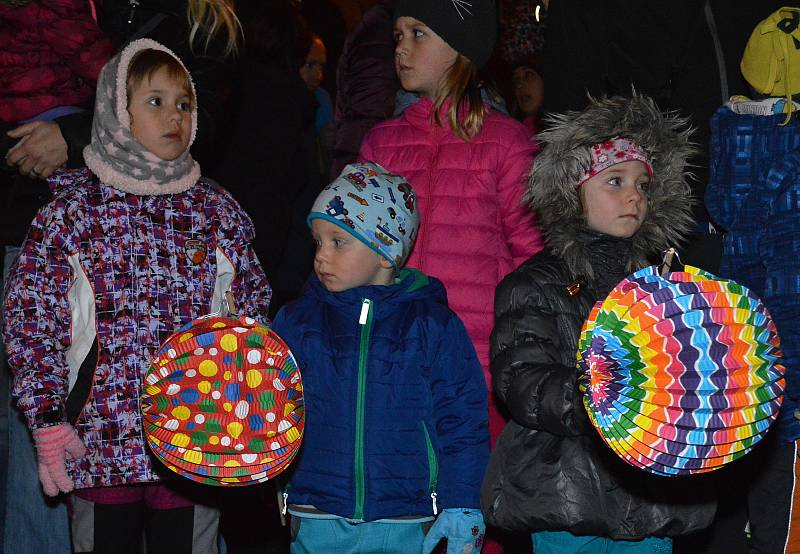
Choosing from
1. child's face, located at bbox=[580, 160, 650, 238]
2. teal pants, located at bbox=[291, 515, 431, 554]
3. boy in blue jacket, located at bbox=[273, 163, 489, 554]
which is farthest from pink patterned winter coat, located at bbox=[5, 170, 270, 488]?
child's face, located at bbox=[580, 160, 650, 238]

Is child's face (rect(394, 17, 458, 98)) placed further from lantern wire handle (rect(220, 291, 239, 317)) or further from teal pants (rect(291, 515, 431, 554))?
teal pants (rect(291, 515, 431, 554))

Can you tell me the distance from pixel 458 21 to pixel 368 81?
2.14ft

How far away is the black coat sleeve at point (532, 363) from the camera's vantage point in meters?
2.80

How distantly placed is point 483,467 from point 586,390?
2.33 ft

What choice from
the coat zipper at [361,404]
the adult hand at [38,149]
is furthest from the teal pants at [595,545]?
the adult hand at [38,149]

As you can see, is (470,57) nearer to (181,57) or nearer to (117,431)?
(181,57)

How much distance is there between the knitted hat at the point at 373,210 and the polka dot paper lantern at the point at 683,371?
38.1 inches

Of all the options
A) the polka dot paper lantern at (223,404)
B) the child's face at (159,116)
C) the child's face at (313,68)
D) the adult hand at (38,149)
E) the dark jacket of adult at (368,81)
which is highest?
the child's face at (313,68)

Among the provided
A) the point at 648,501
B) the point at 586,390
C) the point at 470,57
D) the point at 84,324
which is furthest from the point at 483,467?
the point at 470,57

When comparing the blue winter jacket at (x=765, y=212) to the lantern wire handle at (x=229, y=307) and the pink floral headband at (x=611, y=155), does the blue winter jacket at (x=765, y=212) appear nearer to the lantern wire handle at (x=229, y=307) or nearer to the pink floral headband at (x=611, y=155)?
the pink floral headband at (x=611, y=155)

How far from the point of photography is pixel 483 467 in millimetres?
3100

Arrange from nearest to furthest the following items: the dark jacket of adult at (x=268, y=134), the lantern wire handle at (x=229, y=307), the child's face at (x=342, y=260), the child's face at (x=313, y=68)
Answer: the lantern wire handle at (x=229, y=307) < the child's face at (x=342, y=260) < the dark jacket of adult at (x=268, y=134) < the child's face at (x=313, y=68)

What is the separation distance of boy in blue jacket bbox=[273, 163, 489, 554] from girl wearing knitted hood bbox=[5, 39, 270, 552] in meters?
0.38

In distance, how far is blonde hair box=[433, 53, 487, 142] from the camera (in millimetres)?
3752
